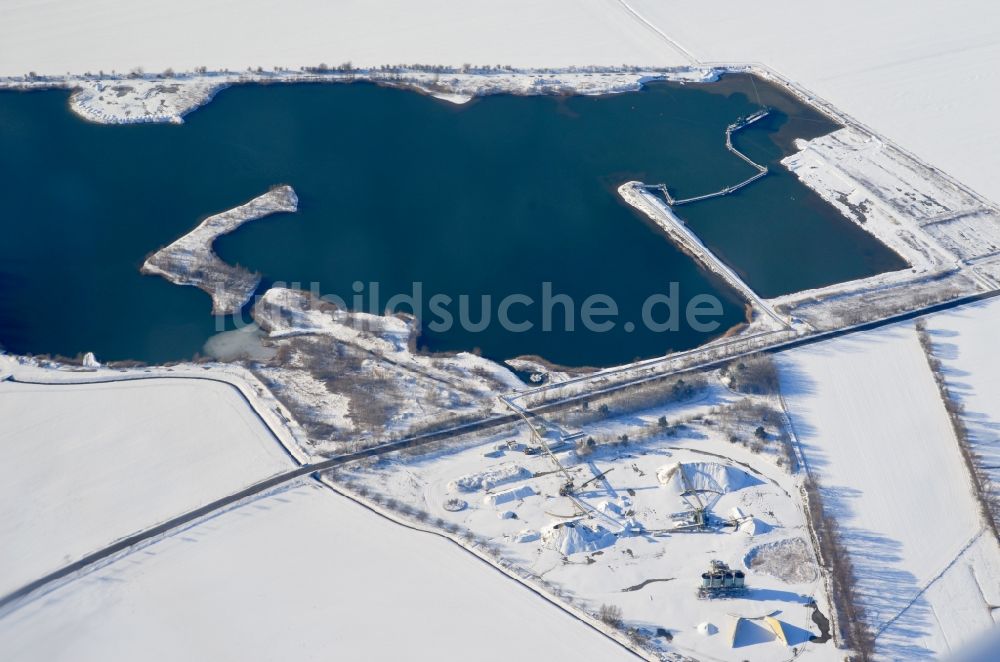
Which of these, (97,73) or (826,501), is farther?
(97,73)

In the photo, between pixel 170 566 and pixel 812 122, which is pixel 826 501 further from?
pixel 812 122

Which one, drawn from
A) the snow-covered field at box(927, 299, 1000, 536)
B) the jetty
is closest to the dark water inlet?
the jetty

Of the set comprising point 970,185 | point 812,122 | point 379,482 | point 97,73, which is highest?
point 97,73

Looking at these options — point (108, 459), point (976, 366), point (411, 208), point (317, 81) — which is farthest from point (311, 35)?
point (976, 366)

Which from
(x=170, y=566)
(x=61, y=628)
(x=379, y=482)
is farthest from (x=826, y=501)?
(x=61, y=628)

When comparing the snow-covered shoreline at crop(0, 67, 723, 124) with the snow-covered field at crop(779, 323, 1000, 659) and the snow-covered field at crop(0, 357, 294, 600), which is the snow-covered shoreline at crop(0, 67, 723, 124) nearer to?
the snow-covered field at crop(0, 357, 294, 600)

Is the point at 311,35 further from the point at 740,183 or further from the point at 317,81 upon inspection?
the point at 740,183

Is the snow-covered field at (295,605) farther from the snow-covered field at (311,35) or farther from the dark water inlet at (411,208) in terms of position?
the snow-covered field at (311,35)
